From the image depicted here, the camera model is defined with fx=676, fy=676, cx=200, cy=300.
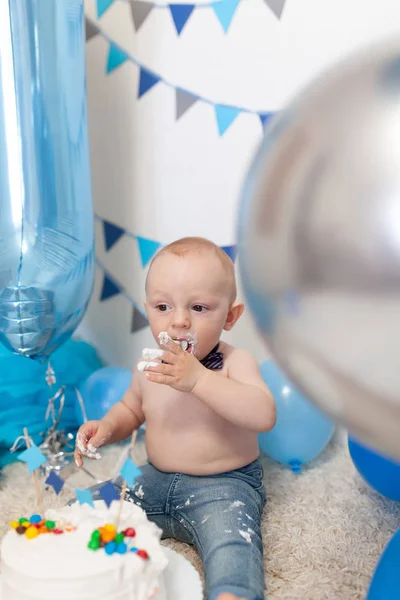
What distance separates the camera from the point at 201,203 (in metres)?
1.49

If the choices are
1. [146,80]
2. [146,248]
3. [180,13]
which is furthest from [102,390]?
[180,13]

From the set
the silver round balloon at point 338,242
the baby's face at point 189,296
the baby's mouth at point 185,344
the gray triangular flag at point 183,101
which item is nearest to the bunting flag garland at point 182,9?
the gray triangular flag at point 183,101

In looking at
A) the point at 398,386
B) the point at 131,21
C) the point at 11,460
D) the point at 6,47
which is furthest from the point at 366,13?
the point at 11,460

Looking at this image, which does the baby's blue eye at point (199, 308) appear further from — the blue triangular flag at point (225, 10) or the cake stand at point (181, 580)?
the blue triangular flag at point (225, 10)

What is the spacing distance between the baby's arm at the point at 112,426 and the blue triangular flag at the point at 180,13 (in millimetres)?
742

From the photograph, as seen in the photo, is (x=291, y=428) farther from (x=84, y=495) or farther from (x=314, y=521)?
(x=84, y=495)

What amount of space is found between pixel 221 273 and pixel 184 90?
1.81 feet

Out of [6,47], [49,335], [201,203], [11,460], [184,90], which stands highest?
[6,47]

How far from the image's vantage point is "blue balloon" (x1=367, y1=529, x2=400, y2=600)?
2.51 feet

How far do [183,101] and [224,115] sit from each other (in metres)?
0.10

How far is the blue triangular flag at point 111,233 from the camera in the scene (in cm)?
161

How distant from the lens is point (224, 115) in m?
1.41

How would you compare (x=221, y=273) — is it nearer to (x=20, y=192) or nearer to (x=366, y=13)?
(x=20, y=192)

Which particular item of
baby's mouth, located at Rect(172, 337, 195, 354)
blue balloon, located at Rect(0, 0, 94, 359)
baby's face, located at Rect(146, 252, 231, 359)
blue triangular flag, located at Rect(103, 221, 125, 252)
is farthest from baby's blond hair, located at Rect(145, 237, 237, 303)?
blue triangular flag, located at Rect(103, 221, 125, 252)
